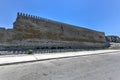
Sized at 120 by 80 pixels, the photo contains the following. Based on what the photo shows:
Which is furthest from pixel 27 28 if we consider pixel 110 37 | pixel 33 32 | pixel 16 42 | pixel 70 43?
pixel 110 37

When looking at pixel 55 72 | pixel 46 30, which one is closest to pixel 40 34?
pixel 46 30

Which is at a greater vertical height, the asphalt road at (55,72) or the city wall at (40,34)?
the city wall at (40,34)

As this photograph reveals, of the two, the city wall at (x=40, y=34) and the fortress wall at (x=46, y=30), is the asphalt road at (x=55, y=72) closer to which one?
the city wall at (x=40, y=34)

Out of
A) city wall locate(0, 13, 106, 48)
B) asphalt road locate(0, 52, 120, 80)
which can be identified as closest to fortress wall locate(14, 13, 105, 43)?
city wall locate(0, 13, 106, 48)

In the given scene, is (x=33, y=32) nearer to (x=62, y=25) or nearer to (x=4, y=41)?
(x=4, y=41)

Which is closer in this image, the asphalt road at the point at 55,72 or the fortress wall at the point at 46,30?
the asphalt road at the point at 55,72

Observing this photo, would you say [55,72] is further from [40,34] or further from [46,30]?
[46,30]

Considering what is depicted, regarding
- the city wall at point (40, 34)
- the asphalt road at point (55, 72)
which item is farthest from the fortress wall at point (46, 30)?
the asphalt road at point (55, 72)

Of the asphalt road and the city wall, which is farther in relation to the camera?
the city wall

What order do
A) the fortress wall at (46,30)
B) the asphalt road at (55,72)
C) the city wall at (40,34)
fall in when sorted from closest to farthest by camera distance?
the asphalt road at (55,72), the city wall at (40,34), the fortress wall at (46,30)

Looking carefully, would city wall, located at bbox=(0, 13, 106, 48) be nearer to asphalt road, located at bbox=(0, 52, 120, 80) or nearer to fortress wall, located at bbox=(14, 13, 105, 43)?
fortress wall, located at bbox=(14, 13, 105, 43)

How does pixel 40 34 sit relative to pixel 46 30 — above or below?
below

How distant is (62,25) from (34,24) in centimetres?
650

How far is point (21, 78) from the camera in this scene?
10.4ft
